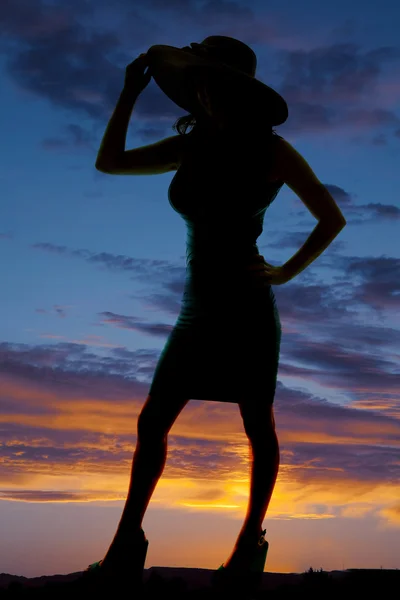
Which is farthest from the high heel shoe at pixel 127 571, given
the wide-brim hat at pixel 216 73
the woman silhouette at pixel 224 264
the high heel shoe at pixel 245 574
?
the wide-brim hat at pixel 216 73

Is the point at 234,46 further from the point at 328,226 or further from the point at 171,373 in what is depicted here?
the point at 171,373

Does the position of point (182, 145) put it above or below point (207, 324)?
above

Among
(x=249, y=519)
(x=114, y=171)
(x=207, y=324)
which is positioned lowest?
(x=249, y=519)

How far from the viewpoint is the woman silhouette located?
192 inches

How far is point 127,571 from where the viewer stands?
4.79 metres

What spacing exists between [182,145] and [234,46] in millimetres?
697

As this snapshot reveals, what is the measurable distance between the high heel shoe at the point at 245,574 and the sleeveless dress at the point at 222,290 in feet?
3.04

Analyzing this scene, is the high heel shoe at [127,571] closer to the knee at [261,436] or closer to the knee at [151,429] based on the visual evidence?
the knee at [151,429]

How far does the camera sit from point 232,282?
497cm

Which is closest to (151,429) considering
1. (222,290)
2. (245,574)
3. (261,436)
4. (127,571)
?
(261,436)

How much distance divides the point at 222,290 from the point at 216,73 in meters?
1.29

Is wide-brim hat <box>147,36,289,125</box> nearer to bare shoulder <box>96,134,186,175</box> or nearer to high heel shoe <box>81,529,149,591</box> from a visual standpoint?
bare shoulder <box>96,134,186,175</box>

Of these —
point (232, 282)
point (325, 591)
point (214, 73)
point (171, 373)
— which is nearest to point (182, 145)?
point (214, 73)

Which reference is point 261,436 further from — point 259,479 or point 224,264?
point 224,264
